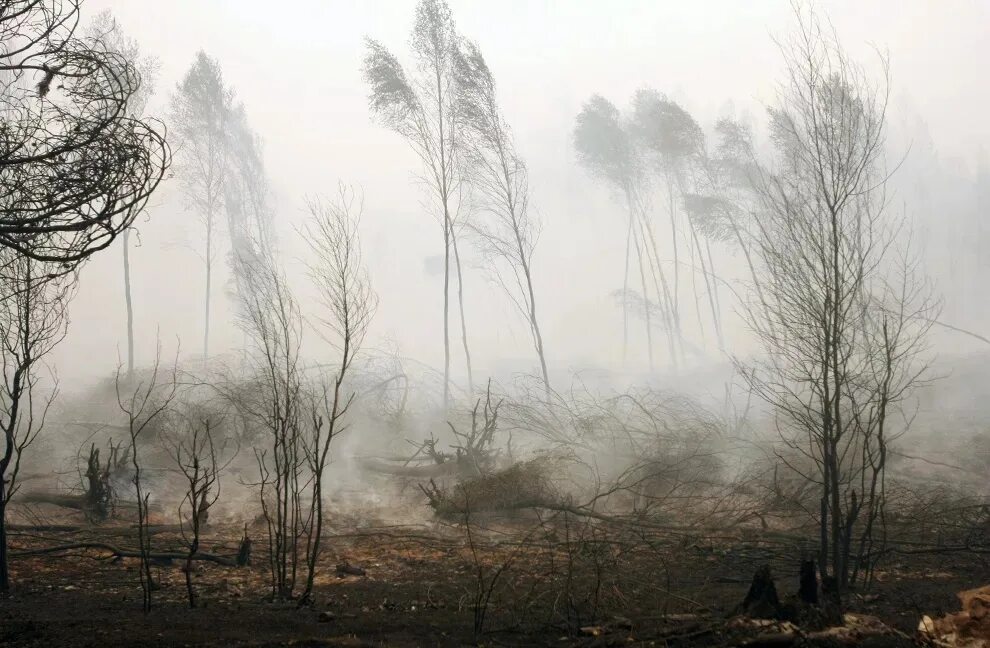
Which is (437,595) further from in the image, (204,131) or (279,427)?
(204,131)

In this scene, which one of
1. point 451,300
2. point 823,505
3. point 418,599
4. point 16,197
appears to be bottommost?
point 418,599

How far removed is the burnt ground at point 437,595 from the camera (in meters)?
4.69

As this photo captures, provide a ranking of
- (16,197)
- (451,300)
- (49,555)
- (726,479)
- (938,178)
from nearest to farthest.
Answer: (16,197)
(49,555)
(726,479)
(938,178)
(451,300)

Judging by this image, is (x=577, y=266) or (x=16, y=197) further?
(x=577, y=266)

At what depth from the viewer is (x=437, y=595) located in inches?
266

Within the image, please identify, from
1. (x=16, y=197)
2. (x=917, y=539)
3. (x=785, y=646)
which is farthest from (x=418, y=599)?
(x=917, y=539)

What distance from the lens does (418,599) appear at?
Result: 21.4 feet

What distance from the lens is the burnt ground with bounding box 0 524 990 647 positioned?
15.4ft

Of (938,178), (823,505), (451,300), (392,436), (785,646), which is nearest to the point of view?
(785,646)

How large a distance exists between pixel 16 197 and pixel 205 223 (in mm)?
24903

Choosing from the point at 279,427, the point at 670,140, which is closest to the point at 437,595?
the point at 279,427

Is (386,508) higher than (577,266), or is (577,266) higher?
(577,266)

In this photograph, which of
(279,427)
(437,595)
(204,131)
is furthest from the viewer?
(204,131)

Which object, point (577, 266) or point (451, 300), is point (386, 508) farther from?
point (577, 266)
